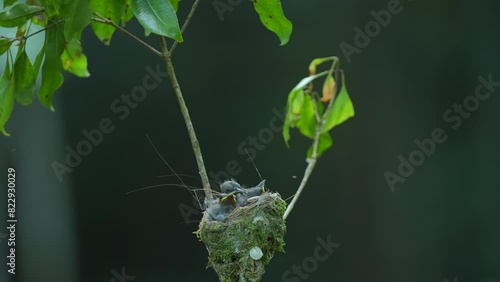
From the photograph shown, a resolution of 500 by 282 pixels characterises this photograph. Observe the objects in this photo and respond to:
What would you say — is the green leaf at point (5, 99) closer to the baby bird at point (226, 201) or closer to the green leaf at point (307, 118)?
the baby bird at point (226, 201)

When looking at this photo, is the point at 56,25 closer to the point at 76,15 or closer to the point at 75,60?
the point at 76,15

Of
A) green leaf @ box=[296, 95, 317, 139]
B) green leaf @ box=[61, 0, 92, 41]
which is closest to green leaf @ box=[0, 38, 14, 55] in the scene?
green leaf @ box=[61, 0, 92, 41]

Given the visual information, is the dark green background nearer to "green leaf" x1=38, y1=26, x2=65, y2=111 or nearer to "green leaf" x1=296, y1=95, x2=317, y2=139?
"green leaf" x1=296, y1=95, x2=317, y2=139

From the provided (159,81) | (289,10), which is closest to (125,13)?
(159,81)

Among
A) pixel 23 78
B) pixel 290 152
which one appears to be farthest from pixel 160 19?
pixel 290 152

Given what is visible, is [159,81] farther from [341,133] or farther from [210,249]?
[210,249]
